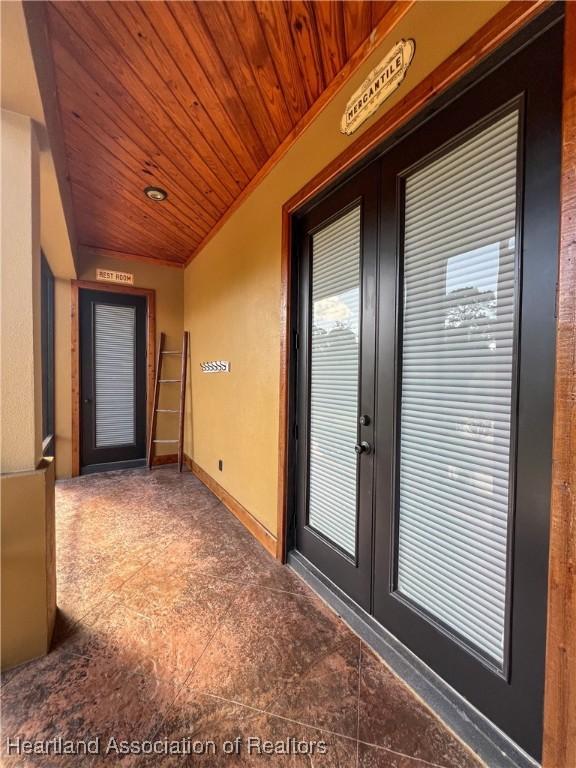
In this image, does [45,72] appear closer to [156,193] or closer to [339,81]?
[156,193]

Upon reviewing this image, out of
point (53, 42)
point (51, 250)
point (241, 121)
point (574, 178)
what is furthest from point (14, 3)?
point (51, 250)

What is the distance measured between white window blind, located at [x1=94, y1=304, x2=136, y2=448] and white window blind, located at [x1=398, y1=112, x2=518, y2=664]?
4.08 metres

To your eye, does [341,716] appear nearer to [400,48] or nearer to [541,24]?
[541,24]

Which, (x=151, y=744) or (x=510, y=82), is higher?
(x=510, y=82)

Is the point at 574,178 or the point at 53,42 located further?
the point at 53,42

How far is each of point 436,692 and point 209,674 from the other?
3.09ft

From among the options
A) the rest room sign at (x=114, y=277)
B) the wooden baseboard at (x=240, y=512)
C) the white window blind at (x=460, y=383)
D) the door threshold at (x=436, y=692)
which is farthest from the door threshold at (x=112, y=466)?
the white window blind at (x=460, y=383)

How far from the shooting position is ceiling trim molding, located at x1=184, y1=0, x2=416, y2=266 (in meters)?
1.28

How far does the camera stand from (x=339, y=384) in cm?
183

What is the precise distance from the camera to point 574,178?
84 cm

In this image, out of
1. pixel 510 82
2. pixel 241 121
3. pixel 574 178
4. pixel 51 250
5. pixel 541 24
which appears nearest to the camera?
pixel 574 178

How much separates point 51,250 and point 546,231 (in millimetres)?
3932

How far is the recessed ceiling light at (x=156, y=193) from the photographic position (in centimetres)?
268

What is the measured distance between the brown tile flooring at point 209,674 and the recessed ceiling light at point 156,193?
2932 millimetres
